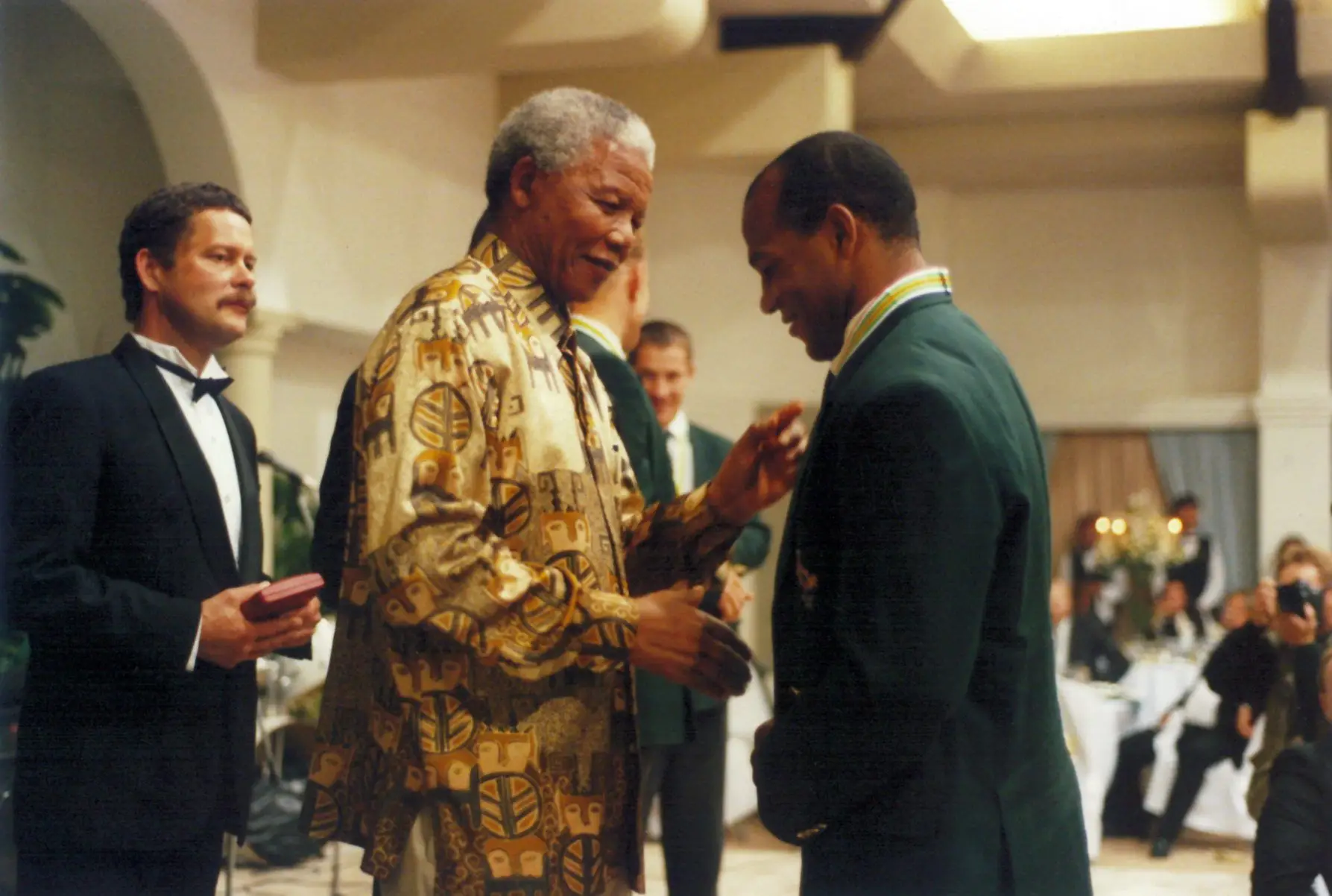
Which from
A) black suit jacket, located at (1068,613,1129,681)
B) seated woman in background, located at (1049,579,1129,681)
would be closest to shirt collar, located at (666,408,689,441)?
seated woman in background, located at (1049,579,1129,681)

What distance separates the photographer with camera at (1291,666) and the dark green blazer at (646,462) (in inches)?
75.1

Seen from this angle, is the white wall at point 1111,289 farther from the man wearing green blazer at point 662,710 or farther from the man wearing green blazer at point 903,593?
the man wearing green blazer at point 903,593

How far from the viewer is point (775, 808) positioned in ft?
5.29

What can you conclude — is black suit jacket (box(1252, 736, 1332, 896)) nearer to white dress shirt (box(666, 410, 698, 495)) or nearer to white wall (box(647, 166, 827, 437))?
white dress shirt (box(666, 410, 698, 495))

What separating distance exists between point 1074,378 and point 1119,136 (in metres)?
1.77

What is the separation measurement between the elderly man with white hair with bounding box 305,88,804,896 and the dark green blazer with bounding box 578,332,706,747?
1013 millimetres

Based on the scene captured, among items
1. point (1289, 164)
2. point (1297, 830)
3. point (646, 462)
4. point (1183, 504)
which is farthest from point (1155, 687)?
point (646, 462)

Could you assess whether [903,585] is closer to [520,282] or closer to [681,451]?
[520,282]

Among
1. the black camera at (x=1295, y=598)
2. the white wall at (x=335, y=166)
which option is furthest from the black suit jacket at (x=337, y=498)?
the white wall at (x=335, y=166)

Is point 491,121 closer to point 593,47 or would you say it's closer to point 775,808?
point 593,47

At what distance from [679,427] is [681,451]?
7 centimetres

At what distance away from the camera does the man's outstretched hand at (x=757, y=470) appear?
1954 millimetres

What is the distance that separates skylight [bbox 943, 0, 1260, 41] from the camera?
8375mm

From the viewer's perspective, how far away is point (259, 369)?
18.7ft
